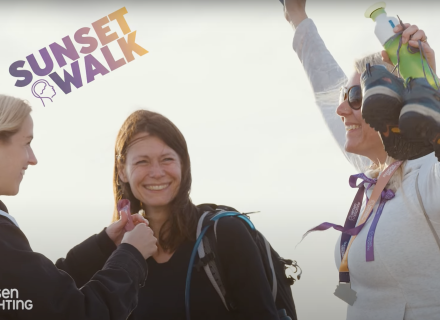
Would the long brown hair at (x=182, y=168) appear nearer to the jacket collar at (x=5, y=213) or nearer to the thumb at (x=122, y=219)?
the thumb at (x=122, y=219)

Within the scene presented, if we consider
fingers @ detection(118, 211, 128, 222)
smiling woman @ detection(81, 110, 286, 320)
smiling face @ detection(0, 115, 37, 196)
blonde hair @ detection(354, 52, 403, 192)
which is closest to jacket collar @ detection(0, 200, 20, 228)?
smiling face @ detection(0, 115, 37, 196)

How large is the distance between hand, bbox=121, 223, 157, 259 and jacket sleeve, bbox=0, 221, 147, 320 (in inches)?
9.8

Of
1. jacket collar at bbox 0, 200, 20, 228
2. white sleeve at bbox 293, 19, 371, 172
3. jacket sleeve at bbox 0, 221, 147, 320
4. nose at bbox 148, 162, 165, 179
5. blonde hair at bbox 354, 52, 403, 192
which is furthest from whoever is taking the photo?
white sleeve at bbox 293, 19, 371, 172

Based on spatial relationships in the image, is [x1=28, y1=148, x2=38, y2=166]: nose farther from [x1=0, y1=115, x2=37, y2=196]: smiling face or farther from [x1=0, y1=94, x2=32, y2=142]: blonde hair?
[x1=0, y1=94, x2=32, y2=142]: blonde hair

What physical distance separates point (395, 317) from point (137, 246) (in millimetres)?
1317

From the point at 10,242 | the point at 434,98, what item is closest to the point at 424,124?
the point at 434,98

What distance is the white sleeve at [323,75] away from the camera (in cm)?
393

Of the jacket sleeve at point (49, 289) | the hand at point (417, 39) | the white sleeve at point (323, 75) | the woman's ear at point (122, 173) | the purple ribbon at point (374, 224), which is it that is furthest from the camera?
the white sleeve at point (323, 75)

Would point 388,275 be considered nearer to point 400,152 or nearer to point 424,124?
point 400,152

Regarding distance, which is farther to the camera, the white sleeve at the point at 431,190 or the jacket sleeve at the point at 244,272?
the jacket sleeve at the point at 244,272

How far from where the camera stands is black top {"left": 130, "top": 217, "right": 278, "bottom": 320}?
8.87 ft

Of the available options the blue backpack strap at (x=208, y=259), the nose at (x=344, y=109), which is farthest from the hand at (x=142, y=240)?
the nose at (x=344, y=109)

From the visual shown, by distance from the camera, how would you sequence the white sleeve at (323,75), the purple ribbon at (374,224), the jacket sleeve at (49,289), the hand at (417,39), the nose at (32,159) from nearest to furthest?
the jacket sleeve at (49,289)
the hand at (417,39)
the nose at (32,159)
the purple ribbon at (374,224)
the white sleeve at (323,75)

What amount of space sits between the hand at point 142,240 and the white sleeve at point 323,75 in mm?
1897
